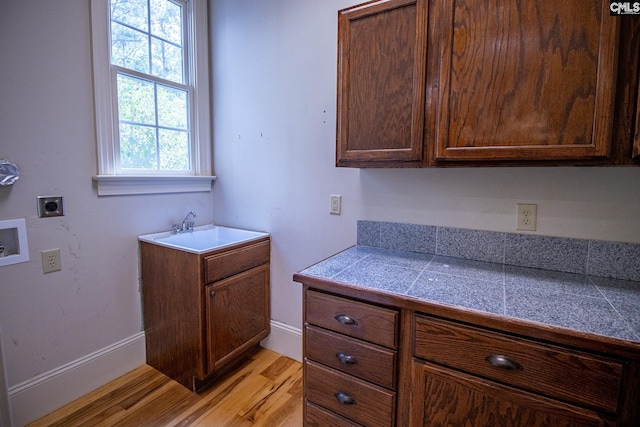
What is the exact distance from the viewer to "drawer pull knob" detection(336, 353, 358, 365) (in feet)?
3.94

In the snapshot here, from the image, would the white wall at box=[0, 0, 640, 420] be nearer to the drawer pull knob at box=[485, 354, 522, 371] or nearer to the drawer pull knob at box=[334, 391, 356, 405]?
the drawer pull knob at box=[485, 354, 522, 371]

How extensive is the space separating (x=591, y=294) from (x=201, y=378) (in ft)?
6.18

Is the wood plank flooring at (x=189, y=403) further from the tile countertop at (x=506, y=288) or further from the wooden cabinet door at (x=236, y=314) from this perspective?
the tile countertop at (x=506, y=288)

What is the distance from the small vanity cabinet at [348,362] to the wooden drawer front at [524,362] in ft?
0.45

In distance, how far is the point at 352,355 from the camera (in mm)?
1204

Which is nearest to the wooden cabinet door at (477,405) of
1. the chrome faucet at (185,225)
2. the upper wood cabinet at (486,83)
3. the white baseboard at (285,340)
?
the upper wood cabinet at (486,83)

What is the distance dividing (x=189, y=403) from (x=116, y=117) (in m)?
1.72

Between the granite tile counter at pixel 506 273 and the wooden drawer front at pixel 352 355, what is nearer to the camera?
the granite tile counter at pixel 506 273

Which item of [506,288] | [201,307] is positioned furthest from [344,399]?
[201,307]

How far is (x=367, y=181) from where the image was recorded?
5.88 ft

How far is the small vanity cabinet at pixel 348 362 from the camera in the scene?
1137mm

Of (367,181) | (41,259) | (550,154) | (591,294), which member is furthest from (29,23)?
(591,294)

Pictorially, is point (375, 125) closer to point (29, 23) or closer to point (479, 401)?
point (479, 401)

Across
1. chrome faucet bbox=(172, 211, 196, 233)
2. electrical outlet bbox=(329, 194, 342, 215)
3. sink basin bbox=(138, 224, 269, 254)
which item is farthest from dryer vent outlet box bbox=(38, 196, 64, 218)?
electrical outlet bbox=(329, 194, 342, 215)
